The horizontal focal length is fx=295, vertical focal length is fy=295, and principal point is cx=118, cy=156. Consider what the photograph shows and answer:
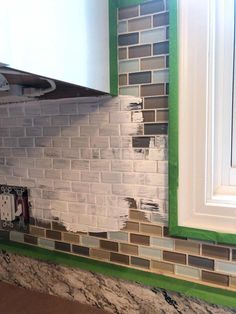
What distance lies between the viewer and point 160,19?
0.85 m

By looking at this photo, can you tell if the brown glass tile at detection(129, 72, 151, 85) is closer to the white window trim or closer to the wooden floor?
the white window trim

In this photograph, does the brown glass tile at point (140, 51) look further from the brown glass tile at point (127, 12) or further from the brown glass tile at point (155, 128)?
the brown glass tile at point (155, 128)

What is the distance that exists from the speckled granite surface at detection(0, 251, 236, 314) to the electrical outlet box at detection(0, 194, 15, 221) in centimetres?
16

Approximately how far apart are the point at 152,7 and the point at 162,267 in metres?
0.78

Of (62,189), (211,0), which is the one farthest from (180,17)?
(62,189)

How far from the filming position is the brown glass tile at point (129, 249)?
96 cm

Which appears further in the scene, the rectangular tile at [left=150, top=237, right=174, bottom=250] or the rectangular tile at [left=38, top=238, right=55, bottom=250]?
the rectangular tile at [left=38, top=238, right=55, bottom=250]

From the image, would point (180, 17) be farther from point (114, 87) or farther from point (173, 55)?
point (114, 87)

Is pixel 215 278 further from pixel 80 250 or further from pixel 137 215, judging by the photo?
pixel 80 250

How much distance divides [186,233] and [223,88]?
1.39 feet

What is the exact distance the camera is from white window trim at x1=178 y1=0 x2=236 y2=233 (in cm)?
80

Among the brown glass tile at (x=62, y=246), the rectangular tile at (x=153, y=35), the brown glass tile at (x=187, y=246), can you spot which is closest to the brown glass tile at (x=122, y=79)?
the rectangular tile at (x=153, y=35)

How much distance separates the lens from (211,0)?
0.78 metres

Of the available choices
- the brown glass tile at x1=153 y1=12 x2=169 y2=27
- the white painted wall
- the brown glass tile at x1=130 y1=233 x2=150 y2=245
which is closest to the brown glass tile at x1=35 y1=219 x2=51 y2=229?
the brown glass tile at x1=130 y1=233 x2=150 y2=245
